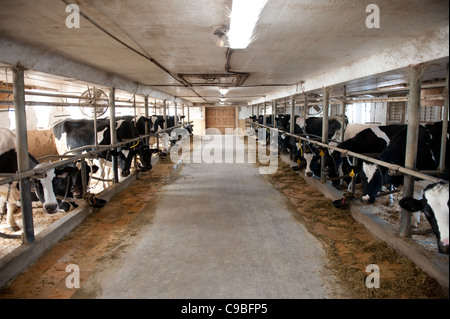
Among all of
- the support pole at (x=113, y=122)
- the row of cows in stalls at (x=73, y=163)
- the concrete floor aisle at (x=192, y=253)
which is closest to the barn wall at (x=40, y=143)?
the row of cows in stalls at (x=73, y=163)

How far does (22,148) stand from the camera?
346cm

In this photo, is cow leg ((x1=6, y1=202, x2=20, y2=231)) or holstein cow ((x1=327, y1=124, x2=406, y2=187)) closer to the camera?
cow leg ((x1=6, y1=202, x2=20, y2=231))

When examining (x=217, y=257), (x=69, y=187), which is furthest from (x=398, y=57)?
(x=69, y=187)

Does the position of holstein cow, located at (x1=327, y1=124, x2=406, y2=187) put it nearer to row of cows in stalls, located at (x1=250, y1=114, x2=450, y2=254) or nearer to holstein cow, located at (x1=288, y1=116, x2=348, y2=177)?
row of cows in stalls, located at (x1=250, y1=114, x2=450, y2=254)

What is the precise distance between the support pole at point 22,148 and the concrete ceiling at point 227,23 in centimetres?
48

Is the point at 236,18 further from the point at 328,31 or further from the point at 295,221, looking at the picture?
the point at 295,221

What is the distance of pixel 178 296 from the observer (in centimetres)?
270

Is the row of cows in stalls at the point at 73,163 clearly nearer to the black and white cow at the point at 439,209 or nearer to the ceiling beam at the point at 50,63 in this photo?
the ceiling beam at the point at 50,63

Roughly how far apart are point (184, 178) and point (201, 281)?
497 centimetres

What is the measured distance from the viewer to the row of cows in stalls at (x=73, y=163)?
4.18 m

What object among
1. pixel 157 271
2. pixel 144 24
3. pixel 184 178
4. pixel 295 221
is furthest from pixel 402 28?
pixel 184 178

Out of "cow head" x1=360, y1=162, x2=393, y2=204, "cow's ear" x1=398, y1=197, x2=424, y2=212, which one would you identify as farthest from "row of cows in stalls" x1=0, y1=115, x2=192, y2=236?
"cow head" x1=360, y1=162, x2=393, y2=204

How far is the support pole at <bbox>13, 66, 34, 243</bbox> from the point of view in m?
3.38

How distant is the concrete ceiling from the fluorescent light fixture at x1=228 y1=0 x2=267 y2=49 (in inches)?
5.2
